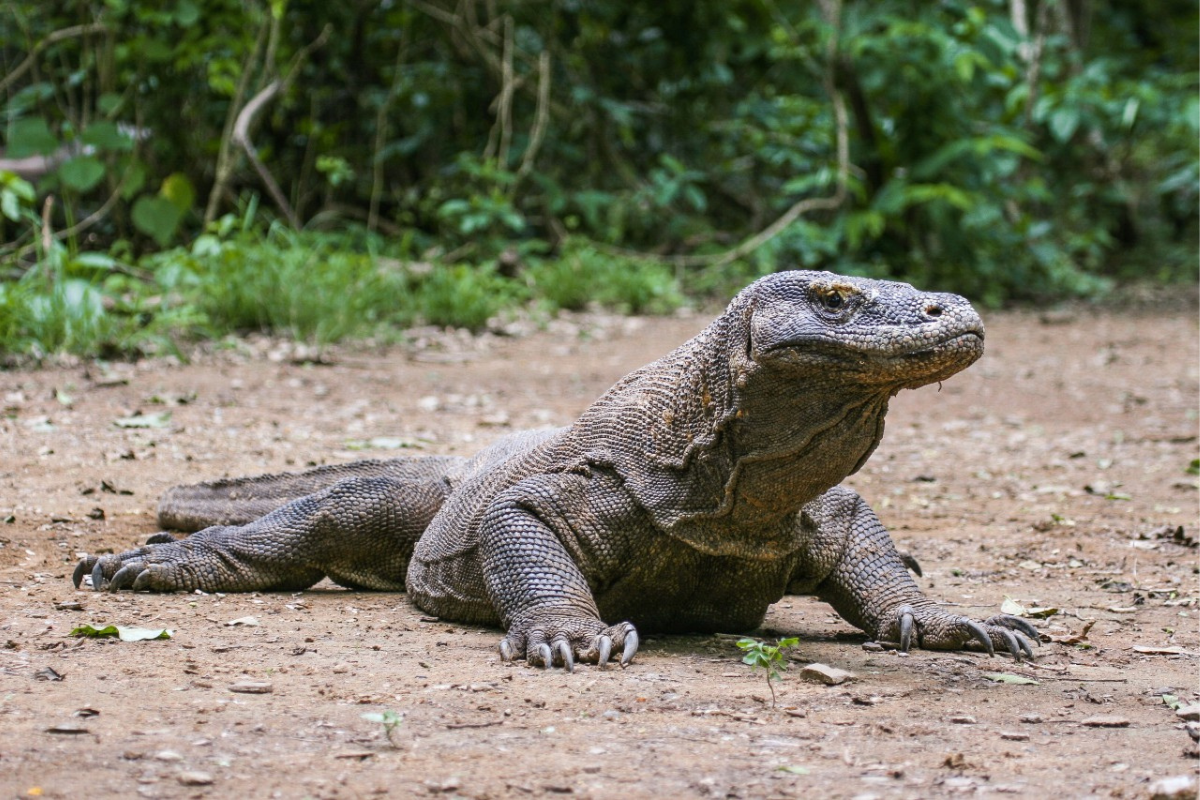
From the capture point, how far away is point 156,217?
10.7m

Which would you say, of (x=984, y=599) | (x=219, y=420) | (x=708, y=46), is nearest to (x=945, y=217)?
(x=708, y=46)

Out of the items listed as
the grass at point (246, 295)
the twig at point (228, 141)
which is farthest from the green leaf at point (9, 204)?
the twig at point (228, 141)

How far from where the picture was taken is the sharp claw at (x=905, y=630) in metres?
3.59

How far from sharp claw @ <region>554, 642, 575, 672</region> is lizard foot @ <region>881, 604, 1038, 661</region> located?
94 centimetres

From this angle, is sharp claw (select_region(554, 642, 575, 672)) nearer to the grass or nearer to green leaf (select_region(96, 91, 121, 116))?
the grass

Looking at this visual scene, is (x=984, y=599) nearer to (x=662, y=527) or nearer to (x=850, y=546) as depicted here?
(x=850, y=546)

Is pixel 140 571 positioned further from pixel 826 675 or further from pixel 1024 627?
pixel 1024 627

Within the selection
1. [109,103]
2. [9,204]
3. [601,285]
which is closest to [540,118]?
[601,285]

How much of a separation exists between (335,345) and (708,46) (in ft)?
23.9

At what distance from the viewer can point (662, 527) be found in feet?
11.4

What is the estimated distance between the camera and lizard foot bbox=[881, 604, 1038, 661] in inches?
140

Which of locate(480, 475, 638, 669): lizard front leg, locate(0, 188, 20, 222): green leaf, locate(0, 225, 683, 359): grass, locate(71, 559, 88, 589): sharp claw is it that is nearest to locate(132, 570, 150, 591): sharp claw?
locate(71, 559, 88, 589): sharp claw

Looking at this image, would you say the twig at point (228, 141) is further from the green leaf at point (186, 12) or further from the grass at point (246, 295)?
the green leaf at point (186, 12)

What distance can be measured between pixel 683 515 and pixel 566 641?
454mm
